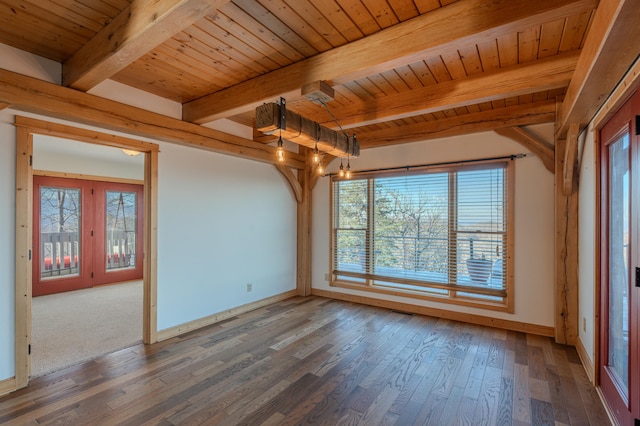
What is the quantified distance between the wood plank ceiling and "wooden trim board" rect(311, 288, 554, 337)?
2563 mm

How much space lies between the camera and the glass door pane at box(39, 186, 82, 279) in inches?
226

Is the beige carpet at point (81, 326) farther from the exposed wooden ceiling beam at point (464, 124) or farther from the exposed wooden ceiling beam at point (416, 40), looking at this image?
the exposed wooden ceiling beam at point (464, 124)

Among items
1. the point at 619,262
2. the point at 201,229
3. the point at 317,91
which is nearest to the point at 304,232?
the point at 201,229

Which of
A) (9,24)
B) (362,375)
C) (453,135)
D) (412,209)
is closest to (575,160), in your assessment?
(453,135)

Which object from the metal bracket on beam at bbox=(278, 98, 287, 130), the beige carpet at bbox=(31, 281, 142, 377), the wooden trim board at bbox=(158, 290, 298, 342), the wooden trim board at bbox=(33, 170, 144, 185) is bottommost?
the beige carpet at bbox=(31, 281, 142, 377)

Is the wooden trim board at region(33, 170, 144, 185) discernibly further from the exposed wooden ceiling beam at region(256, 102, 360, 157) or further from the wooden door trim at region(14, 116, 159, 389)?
the exposed wooden ceiling beam at region(256, 102, 360, 157)

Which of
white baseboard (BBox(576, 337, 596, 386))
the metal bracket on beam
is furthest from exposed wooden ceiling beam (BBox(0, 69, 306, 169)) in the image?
white baseboard (BBox(576, 337, 596, 386))

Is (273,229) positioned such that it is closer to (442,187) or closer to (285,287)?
(285,287)

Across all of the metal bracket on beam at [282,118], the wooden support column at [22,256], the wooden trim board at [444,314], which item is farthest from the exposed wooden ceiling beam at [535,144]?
the wooden support column at [22,256]

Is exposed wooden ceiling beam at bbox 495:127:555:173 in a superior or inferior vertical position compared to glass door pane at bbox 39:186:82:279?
superior

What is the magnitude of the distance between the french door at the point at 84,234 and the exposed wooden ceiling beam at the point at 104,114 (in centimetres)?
406

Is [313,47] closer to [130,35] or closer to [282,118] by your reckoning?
[282,118]

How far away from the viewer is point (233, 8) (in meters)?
1.95

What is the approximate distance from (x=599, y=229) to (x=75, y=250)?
8127 millimetres
